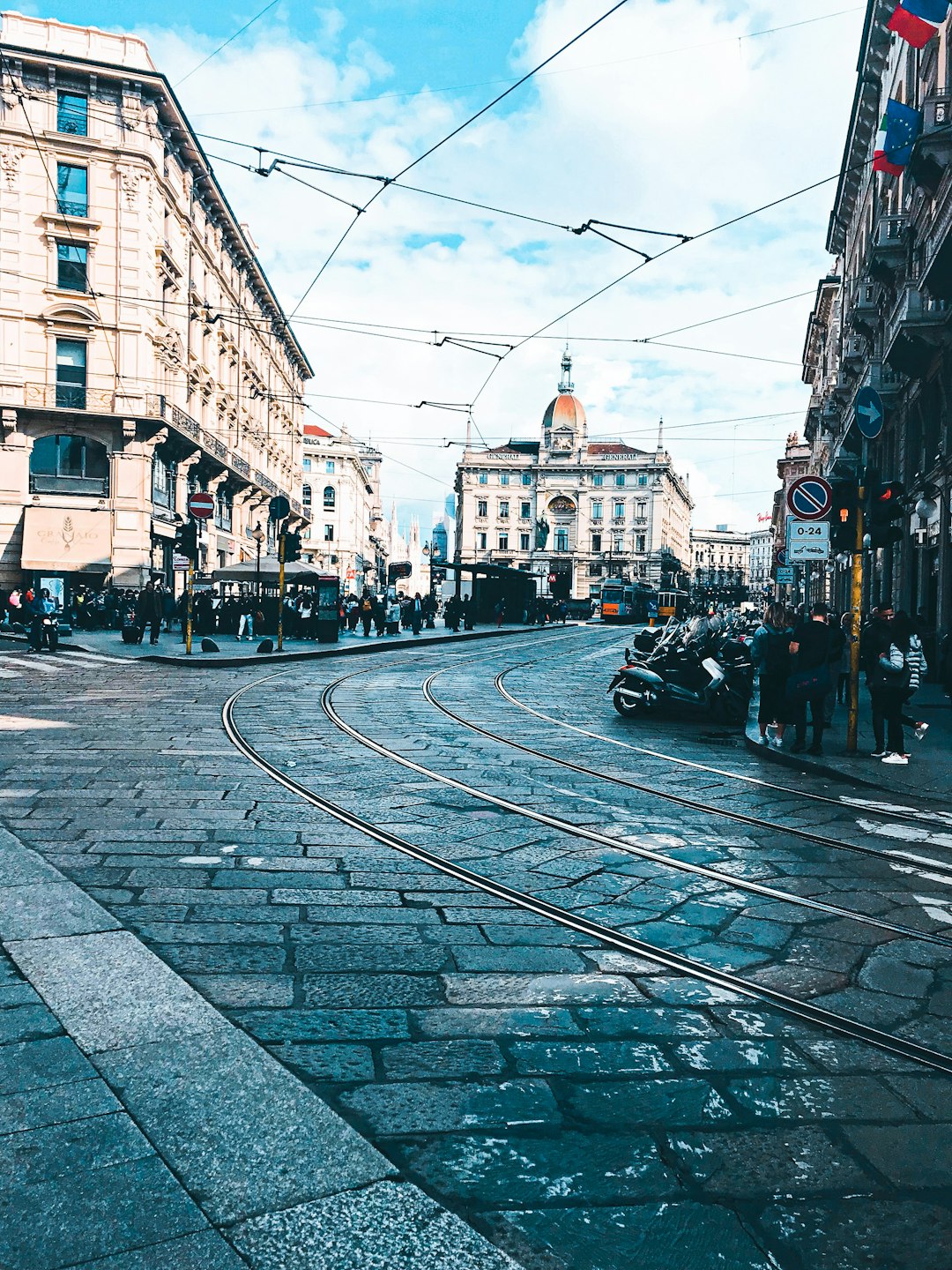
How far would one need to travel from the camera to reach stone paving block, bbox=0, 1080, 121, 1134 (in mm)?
2562

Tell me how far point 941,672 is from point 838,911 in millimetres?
13603

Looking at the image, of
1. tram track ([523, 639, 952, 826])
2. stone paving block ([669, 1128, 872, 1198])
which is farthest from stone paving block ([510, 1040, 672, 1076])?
tram track ([523, 639, 952, 826])

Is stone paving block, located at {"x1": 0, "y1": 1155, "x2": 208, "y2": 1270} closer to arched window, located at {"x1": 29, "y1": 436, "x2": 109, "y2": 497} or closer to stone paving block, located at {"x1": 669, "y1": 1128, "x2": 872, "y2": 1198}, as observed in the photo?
stone paving block, located at {"x1": 669, "y1": 1128, "x2": 872, "y2": 1198}

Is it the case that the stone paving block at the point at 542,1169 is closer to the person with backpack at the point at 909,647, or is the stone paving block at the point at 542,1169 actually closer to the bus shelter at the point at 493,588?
the person with backpack at the point at 909,647

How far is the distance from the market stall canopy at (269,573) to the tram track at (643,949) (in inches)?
850

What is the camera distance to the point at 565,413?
101 m

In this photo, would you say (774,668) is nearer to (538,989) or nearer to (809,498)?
(809,498)

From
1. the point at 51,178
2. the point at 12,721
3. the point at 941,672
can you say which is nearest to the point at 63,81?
the point at 51,178

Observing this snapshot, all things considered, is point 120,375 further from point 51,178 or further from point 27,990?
point 27,990

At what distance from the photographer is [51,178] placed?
30625 mm

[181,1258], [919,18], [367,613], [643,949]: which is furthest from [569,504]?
[181,1258]

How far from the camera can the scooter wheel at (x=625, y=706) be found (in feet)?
41.3

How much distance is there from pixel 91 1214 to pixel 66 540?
31.8 meters

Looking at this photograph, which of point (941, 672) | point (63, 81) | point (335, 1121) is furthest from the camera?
point (63, 81)
